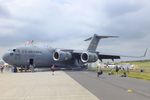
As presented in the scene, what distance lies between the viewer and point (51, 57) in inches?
2586

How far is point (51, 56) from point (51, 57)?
0.18 m

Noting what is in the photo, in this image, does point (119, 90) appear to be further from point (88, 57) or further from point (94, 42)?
point (94, 42)

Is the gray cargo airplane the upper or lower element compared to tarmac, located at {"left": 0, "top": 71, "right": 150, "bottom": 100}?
upper

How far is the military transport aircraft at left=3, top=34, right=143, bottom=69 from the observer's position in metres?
60.4

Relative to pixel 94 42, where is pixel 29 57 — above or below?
below

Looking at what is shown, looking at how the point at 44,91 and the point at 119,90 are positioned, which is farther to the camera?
the point at 119,90

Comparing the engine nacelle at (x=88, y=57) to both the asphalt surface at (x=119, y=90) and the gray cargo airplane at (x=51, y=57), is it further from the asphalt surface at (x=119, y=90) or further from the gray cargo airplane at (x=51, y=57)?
the asphalt surface at (x=119, y=90)

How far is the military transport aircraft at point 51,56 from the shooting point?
2377 inches

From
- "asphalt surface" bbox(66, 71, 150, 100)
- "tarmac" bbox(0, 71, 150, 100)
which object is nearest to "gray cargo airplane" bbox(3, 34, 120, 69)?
"tarmac" bbox(0, 71, 150, 100)

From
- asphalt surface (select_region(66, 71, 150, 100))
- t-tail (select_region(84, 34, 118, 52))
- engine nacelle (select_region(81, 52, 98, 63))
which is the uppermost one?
t-tail (select_region(84, 34, 118, 52))

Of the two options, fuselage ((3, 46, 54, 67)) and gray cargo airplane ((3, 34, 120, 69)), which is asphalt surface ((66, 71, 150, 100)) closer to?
fuselage ((3, 46, 54, 67))

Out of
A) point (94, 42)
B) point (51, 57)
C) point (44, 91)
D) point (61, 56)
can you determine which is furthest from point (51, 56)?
point (44, 91)

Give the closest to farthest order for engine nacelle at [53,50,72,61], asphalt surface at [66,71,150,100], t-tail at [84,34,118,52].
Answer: asphalt surface at [66,71,150,100] < engine nacelle at [53,50,72,61] < t-tail at [84,34,118,52]

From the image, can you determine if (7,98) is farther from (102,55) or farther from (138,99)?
(102,55)
